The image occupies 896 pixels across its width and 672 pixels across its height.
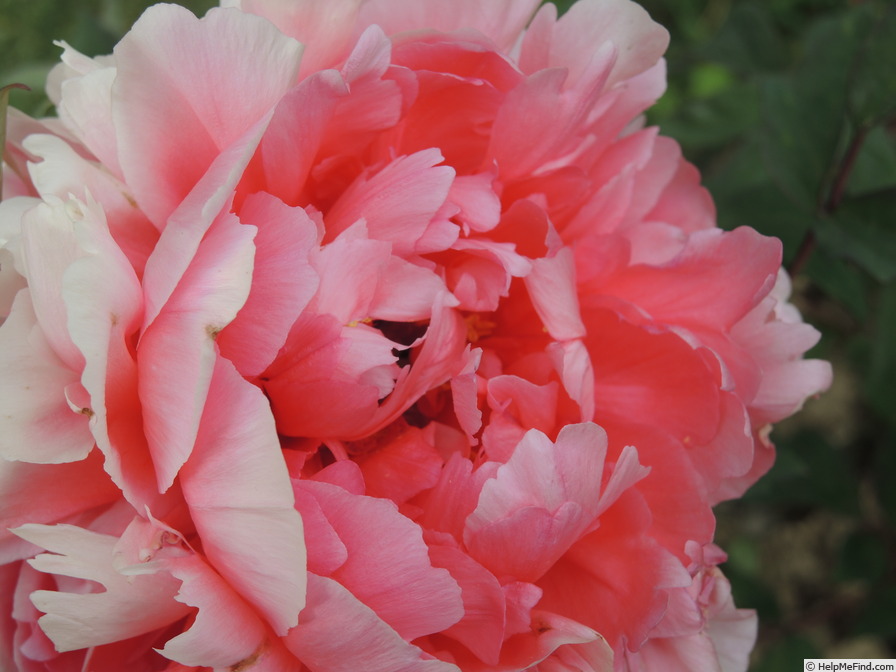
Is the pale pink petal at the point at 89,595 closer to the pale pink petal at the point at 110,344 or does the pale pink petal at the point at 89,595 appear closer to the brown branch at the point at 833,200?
the pale pink petal at the point at 110,344

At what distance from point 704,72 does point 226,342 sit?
4.19 ft

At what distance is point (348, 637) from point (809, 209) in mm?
612

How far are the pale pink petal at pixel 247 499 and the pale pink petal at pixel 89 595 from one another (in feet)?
0.13

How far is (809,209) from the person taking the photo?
0.81 m

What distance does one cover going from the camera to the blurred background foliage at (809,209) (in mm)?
797

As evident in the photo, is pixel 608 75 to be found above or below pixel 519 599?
above

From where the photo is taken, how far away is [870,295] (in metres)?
1.27

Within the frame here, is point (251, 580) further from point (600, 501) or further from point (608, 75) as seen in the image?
point (608, 75)

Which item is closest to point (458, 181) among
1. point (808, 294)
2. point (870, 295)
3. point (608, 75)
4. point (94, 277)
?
point (608, 75)

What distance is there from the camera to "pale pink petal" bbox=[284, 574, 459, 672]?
0.43 meters

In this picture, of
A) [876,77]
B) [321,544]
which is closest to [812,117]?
[876,77]

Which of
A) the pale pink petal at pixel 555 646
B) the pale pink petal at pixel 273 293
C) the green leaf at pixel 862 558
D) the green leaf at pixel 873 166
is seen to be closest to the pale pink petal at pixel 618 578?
the pale pink petal at pixel 555 646

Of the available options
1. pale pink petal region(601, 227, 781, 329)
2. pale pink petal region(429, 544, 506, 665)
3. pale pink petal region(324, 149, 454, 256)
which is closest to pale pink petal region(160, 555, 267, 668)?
pale pink petal region(429, 544, 506, 665)

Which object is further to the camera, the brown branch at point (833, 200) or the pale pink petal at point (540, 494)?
the brown branch at point (833, 200)
